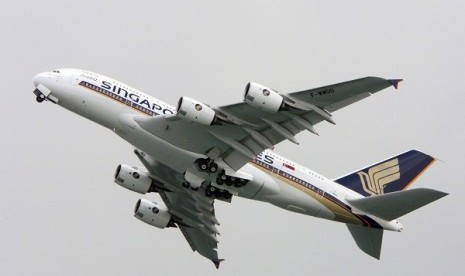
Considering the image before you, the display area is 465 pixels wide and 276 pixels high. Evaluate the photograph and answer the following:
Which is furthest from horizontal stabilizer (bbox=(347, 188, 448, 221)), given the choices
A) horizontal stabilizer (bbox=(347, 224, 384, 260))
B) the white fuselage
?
horizontal stabilizer (bbox=(347, 224, 384, 260))

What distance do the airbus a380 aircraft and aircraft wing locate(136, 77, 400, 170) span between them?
0.18 feet

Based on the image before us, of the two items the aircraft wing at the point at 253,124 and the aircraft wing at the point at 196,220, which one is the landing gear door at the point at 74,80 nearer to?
the aircraft wing at the point at 253,124

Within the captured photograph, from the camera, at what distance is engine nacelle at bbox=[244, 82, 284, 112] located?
172ft

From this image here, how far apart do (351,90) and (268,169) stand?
10.4m

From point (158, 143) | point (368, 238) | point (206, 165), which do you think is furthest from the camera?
point (368, 238)


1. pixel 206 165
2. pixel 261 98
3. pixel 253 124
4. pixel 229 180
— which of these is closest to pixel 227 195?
pixel 229 180

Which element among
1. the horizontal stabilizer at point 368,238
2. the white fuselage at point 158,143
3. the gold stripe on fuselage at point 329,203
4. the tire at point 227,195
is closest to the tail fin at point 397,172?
the horizontal stabilizer at point 368,238

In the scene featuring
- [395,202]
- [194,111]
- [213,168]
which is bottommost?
[213,168]

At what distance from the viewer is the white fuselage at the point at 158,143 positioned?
56750mm

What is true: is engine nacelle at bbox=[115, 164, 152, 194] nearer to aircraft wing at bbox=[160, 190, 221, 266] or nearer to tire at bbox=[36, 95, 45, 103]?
aircraft wing at bbox=[160, 190, 221, 266]

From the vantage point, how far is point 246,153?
57.1m

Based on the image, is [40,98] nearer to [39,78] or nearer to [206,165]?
[39,78]

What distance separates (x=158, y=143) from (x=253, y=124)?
221 inches

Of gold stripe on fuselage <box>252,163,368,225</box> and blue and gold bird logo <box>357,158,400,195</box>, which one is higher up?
blue and gold bird logo <box>357,158,400,195</box>
